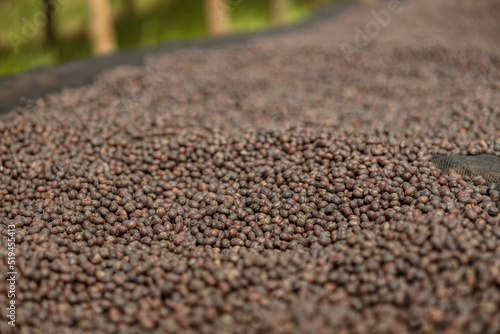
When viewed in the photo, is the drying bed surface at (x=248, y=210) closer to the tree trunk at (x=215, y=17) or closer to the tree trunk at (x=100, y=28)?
the tree trunk at (x=100, y=28)

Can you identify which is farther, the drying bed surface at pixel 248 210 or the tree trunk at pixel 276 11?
the tree trunk at pixel 276 11

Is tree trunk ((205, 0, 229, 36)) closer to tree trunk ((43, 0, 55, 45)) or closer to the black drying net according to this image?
tree trunk ((43, 0, 55, 45))

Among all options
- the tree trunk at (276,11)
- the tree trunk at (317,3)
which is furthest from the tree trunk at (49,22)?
the tree trunk at (317,3)

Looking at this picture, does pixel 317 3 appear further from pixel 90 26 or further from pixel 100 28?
pixel 90 26

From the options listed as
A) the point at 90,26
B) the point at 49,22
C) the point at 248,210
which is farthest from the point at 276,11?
the point at 248,210

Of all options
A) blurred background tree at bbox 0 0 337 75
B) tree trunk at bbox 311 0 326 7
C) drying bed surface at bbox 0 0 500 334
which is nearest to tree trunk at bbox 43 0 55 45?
blurred background tree at bbox 0 0 337 75
